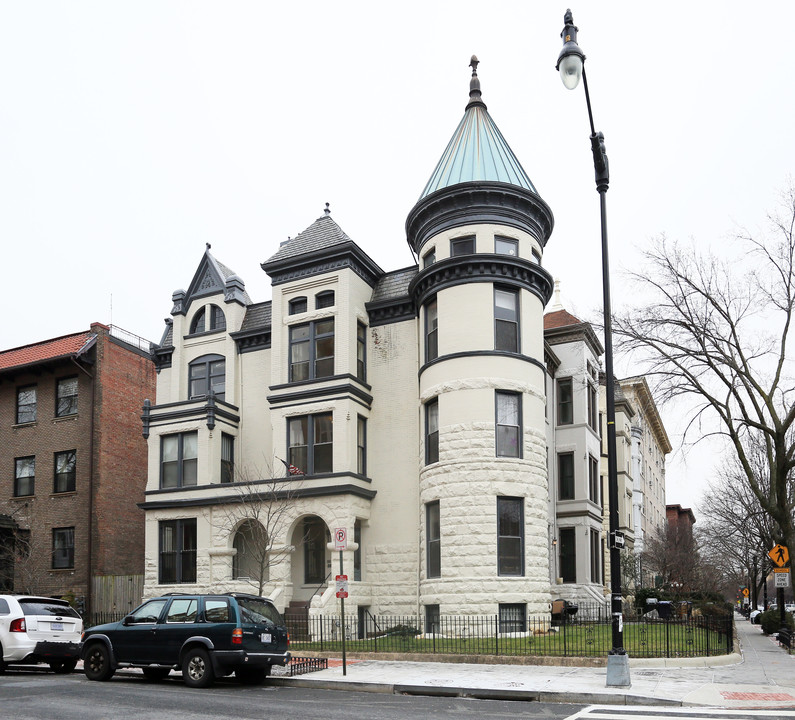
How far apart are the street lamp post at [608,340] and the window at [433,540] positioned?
10027 mm

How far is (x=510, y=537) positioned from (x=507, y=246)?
30.5 ft

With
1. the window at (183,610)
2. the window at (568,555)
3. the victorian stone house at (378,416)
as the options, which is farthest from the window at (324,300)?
the window at (183,610)

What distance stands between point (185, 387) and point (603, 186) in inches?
798

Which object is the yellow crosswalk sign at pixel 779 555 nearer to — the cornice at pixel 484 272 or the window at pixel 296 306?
the cornice at pixel 484 272

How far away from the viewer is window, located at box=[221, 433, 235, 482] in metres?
31.3

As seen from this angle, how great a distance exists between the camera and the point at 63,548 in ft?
113

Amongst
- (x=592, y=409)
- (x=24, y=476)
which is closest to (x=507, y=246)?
(x=592, y=409)

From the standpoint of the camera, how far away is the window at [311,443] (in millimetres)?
28844

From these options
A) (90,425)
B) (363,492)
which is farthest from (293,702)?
(90,425)

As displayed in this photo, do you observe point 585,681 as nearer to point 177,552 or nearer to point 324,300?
point 324,300

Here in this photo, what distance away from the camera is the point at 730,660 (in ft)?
65.9

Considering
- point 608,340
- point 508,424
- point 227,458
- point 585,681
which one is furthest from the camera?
point 227,458

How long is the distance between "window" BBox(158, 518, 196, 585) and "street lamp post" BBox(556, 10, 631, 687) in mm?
18273

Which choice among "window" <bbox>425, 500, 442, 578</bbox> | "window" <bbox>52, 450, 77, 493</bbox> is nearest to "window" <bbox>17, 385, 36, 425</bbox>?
"window" <bbox>52, 450, 77, 493</bbox>
